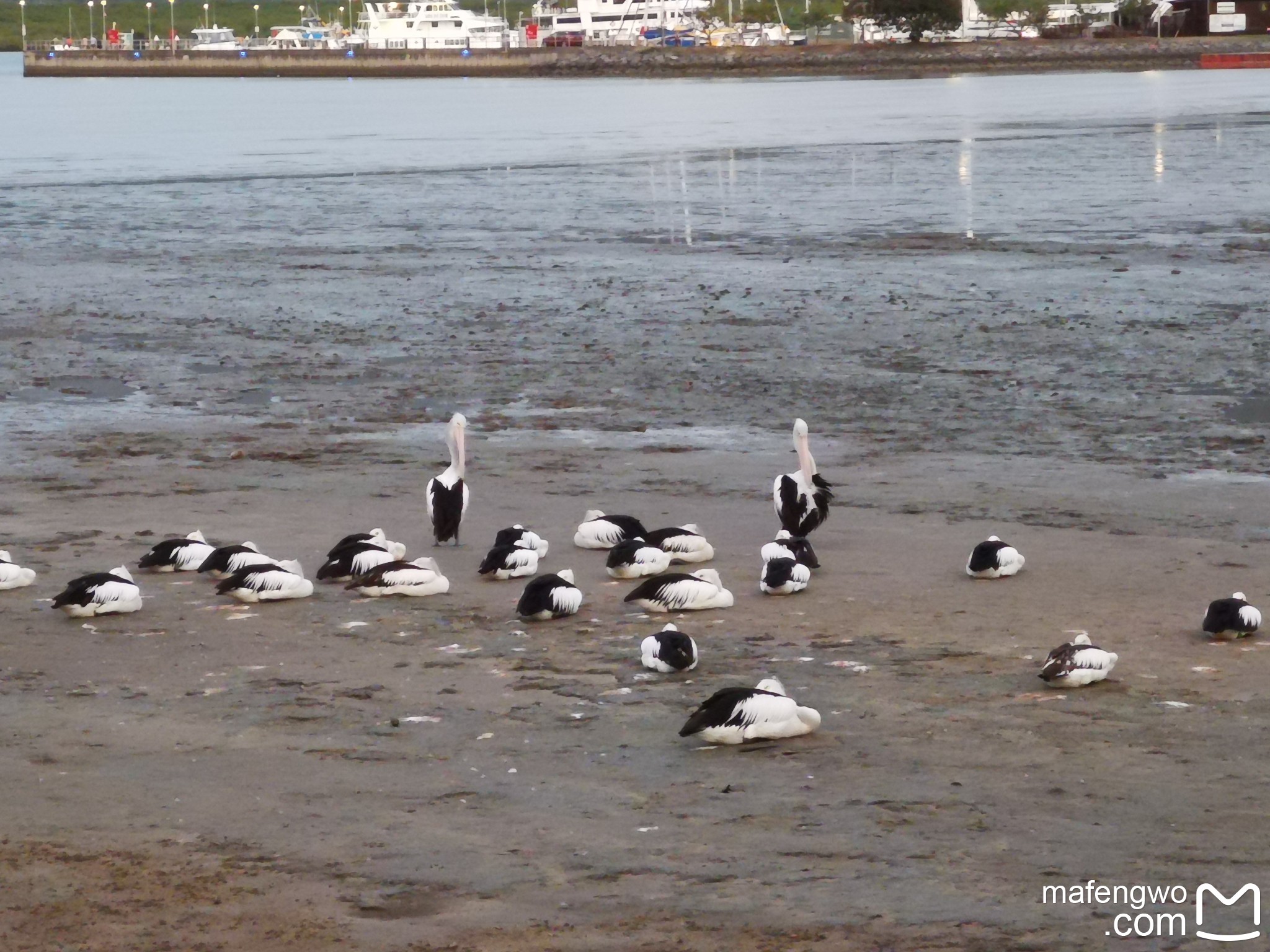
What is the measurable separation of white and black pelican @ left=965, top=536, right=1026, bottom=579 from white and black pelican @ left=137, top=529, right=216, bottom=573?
4.54 m

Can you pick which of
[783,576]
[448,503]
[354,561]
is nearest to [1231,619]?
[783,576]

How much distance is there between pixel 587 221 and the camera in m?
32.4

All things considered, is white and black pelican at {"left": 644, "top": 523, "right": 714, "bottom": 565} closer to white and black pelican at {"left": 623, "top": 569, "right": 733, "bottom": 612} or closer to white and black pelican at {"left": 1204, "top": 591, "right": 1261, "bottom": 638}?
white and black pelican at {"left": 623, "top": 569, "right": 733, "bottom": 612}

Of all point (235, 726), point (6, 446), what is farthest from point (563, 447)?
point (235, 726)

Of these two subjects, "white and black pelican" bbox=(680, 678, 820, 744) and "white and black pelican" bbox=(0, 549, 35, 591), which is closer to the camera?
"white and black pelican" bbox=(680, 678, 820, 744)

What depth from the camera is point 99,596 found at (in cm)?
969

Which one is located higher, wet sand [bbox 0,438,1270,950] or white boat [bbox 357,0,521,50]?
white boat [bbox 357,0,521,50]

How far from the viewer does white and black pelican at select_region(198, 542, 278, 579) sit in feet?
33.6

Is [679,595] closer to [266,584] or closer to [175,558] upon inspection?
[266,584]

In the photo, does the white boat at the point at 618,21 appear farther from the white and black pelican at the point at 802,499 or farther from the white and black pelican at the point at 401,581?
the white and black pelican at the point at 401,581

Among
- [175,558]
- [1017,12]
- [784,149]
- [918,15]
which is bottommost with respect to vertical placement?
[175,558]

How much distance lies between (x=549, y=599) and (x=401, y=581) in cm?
103

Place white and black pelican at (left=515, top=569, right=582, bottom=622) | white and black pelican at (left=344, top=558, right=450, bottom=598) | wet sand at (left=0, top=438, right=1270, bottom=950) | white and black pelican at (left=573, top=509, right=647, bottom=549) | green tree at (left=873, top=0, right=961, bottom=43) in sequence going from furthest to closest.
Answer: green tree at (left=873, top=0, right=961, bottom=43) < white and black pelican at (left=573, top=509, right=647, bottom=549) < white and black pelican at (left=344, top=558, right=450, bottom=598) < white and black pelican at (left=515, top=569, right=582, bottom=622) < wet sand at (left=0, top=438, right=1270, bottom=950)

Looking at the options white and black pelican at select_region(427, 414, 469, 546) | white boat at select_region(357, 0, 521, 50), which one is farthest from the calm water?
white boat at select_region(357, 0, 521, 50)
